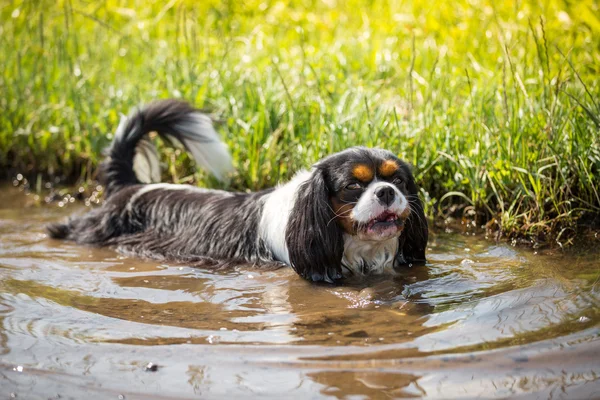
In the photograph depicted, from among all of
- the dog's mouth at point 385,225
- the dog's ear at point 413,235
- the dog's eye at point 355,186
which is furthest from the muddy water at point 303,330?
the dog's eye at point 355,186

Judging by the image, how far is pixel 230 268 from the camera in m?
5.04

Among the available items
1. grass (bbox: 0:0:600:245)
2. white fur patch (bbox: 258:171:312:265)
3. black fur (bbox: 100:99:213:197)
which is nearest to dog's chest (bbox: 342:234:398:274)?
white fur patch (bbox: 258:171:312:265)

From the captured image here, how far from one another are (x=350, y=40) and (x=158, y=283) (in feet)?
14.4

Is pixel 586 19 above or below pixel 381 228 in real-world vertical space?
above

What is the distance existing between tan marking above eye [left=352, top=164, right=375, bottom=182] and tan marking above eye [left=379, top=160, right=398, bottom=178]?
0.07 metres

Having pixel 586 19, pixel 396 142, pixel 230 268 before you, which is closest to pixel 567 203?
pixel 396 142

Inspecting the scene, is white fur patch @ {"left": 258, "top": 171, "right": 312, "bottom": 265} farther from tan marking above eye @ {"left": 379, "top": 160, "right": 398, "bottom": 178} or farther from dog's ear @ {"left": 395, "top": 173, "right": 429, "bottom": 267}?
dog's ear @ {"left": 395, "top": 173, "right": 429, "bottom": 267}

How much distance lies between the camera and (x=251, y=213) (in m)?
5.27

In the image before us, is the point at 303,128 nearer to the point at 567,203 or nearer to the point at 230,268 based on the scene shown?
the point at 230,268

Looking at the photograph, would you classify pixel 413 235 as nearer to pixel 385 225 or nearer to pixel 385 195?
pixel 385 225

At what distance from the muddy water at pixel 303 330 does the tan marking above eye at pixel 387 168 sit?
608 mm

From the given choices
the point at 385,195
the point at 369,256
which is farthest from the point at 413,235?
the point at 385,195

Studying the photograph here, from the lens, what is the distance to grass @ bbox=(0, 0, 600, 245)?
5.30 m

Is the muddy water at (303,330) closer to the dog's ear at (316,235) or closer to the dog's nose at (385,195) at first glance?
the dog's ear at (316,235)
